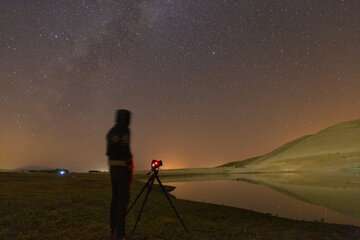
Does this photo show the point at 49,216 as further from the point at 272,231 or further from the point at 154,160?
the point at 272,231

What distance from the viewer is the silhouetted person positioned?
19.9 ft

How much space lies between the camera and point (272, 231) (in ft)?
29.7

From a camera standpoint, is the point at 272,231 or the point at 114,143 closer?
the point at 114,143

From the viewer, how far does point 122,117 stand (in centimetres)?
623

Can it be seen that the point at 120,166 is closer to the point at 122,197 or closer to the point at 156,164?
the point at 122,197

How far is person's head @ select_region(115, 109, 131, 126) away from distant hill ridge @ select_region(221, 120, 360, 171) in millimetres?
83806

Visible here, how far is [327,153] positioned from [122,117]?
109 m

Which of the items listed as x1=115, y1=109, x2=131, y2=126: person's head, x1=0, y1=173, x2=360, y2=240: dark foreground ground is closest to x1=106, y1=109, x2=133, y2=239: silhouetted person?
x1=115, y1=109, x2=131, y2=126: person's head

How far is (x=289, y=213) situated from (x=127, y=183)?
13.3 metres

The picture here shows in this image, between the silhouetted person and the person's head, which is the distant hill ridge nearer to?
the silhouetted person

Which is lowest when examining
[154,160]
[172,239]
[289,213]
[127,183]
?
[289,213]

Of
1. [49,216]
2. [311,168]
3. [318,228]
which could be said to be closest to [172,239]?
[49,216]

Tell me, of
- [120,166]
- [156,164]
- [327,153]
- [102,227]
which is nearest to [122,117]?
[120,166]

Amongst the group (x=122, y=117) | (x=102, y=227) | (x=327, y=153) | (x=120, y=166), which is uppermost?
(x=327, y=153)
